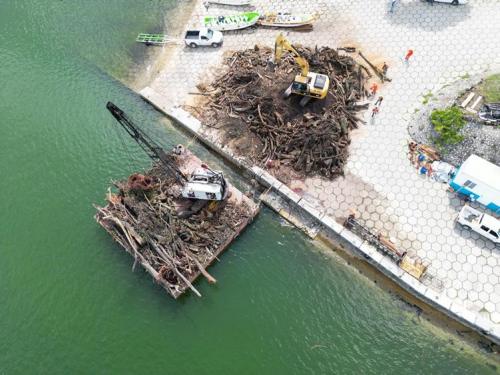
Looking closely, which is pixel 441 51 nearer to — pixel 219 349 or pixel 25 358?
pixel 219 349

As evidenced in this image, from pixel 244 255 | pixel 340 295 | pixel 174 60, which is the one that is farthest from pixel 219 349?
pixel 174 60

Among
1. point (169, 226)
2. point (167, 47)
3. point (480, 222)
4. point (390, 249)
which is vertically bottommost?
point (169, 226)

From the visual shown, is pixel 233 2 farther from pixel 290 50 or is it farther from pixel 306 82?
pixel 306 82

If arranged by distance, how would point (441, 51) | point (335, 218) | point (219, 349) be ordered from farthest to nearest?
point (441, 51) → point (335, 218) → point (219, 349)

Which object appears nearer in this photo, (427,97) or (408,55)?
(427,97)

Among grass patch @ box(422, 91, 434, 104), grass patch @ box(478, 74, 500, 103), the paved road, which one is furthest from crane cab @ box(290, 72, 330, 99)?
grass patch @ box(478, 74, 500, 103)

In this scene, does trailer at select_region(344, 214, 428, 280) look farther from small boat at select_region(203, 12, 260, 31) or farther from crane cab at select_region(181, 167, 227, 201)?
small boat at select_region(203, 12, 260, 31)

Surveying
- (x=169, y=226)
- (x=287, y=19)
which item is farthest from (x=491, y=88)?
(x=169, y=226)

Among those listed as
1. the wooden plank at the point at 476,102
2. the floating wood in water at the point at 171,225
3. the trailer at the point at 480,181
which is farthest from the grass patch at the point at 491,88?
the floating wood in water at the point at 171,225
